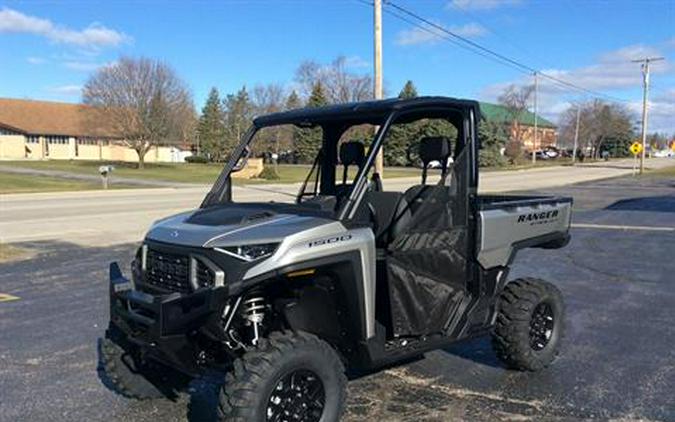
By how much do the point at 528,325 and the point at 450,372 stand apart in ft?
2.35

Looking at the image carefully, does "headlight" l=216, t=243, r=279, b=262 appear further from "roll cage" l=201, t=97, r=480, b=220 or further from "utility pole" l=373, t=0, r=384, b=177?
"utility pole" l=373, t=0, r=384, b=177

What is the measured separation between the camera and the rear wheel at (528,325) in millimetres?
5348

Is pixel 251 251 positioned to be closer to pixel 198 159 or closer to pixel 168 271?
pixel 168 271

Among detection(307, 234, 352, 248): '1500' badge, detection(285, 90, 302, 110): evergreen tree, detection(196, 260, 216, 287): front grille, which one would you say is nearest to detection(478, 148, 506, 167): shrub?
detection(285, 90, 302, 110): evergreen tree

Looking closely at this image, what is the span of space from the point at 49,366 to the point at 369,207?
10.1ft

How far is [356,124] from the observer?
504 centimetres

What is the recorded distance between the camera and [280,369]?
12.3ft

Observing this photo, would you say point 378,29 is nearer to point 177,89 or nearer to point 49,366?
point 49,366

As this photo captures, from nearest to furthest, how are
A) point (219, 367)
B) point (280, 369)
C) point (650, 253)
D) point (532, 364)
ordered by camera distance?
point (280, 369) → point (219, 367) → point (532, 364) → point (650, 253)

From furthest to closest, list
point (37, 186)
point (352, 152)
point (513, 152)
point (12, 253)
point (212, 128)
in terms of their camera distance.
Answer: point (212, 128), point (513, 152), point (37, 186), point (12, 253), point (352, 152)

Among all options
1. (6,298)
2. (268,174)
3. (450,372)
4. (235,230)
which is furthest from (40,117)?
(235,230)

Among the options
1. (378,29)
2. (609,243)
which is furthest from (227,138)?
(609,243)

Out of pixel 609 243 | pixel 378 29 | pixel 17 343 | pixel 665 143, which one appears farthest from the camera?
pixel 665 143

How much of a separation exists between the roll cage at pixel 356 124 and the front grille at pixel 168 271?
3.01 ft
